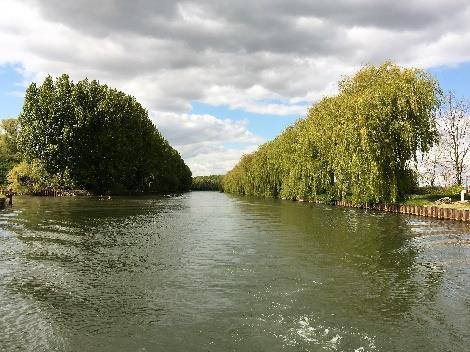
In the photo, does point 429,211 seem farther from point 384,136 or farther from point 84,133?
point 84,133

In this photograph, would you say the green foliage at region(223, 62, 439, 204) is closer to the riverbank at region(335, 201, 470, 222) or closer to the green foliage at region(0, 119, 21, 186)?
the riverbank at region(335, 201, 470, 222)

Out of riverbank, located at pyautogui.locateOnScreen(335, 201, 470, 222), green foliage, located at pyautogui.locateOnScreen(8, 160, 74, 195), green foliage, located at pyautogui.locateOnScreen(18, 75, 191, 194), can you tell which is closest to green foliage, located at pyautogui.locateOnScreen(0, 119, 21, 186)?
green foliage, located at pyautogui.locateOnScreen(8, 160, 74, 195)

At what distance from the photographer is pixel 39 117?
8788 cm

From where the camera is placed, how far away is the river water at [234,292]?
37.7ft

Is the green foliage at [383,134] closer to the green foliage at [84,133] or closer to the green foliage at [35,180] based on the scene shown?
the green foliage at [84,133]

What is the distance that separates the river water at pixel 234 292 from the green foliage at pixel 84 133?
62323 millimetres

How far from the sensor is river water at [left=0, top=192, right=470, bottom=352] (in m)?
11.5

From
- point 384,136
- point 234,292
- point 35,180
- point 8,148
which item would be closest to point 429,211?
point 384,136

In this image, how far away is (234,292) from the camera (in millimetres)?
15789

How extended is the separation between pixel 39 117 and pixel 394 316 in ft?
289

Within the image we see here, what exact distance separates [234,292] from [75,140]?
264 feet

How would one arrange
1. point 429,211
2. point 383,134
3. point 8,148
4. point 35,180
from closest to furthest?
point 429,211
point 383,134
point 35,180
point 8,148

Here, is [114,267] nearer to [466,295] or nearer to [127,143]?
[466,295]

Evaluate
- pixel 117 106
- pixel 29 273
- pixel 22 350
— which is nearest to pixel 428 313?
pixel 22 350
